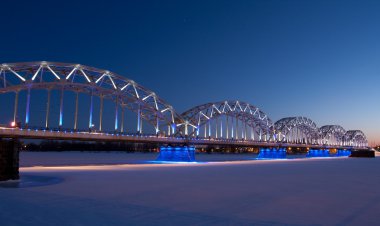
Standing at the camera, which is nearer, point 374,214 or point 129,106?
point 374,214

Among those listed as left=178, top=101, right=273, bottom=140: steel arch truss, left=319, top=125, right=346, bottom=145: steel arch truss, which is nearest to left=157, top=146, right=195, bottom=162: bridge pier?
left=178, top=101, right=273, bottom=140: steel arch truss

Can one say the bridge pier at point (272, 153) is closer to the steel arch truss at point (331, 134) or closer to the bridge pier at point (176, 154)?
the bridge pier at point (176, 154)

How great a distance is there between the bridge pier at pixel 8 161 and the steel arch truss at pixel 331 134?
535 feet

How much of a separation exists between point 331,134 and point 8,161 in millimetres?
177778

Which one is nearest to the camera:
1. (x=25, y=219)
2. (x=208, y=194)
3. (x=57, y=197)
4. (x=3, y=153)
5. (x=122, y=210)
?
(x=25, y=219)

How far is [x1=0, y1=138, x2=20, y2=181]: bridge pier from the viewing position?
1750cm

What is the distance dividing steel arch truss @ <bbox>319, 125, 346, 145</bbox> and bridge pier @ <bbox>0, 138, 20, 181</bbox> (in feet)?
535

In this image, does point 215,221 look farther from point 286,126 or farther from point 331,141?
point 331,141

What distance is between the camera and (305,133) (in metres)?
151

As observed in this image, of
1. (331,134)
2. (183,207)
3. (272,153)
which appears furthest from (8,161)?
(331,134)

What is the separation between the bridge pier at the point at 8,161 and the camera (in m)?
17.5

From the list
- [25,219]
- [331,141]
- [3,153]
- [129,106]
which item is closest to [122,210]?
[25,219]

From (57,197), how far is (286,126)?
13024 centimetres

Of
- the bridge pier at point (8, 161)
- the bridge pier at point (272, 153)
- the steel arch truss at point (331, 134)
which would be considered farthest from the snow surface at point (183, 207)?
the steel arch truss at point (331, 134)
